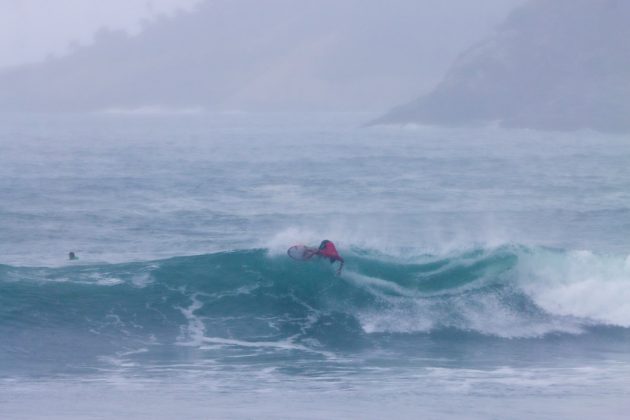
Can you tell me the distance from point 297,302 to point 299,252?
1624mm

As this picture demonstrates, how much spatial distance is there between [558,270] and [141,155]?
34818 millimetres

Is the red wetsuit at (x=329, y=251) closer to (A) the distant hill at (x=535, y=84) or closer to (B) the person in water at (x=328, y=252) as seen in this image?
(B) the person in water at (x=328, y=252)

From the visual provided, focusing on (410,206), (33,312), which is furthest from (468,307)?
(410,206)

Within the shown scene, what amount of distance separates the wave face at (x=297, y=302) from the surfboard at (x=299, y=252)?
0.17 meters

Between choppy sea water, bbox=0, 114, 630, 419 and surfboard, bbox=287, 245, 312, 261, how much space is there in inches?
12.0

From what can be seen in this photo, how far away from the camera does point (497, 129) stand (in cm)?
8062

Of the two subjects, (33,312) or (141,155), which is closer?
(33,312)

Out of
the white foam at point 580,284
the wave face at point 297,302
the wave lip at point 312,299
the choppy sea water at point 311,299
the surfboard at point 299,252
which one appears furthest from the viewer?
the surfboard at point 299,252

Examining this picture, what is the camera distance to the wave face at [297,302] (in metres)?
20.1

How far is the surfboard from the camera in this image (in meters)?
23.7

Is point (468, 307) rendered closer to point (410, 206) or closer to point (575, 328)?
point (575, 328)

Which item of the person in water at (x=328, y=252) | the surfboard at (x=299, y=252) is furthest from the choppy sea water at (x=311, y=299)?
the person in water at (x=328, y=252)

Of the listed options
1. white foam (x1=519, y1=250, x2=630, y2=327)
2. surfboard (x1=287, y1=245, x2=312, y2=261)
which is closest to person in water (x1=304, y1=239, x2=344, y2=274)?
surfboard (x1=287, y1=245, x2=312, y2=261)

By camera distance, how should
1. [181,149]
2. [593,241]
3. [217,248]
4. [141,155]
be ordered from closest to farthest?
1. [217,248]
2. [593,241]
3. [141,155]
4. [181,149]
